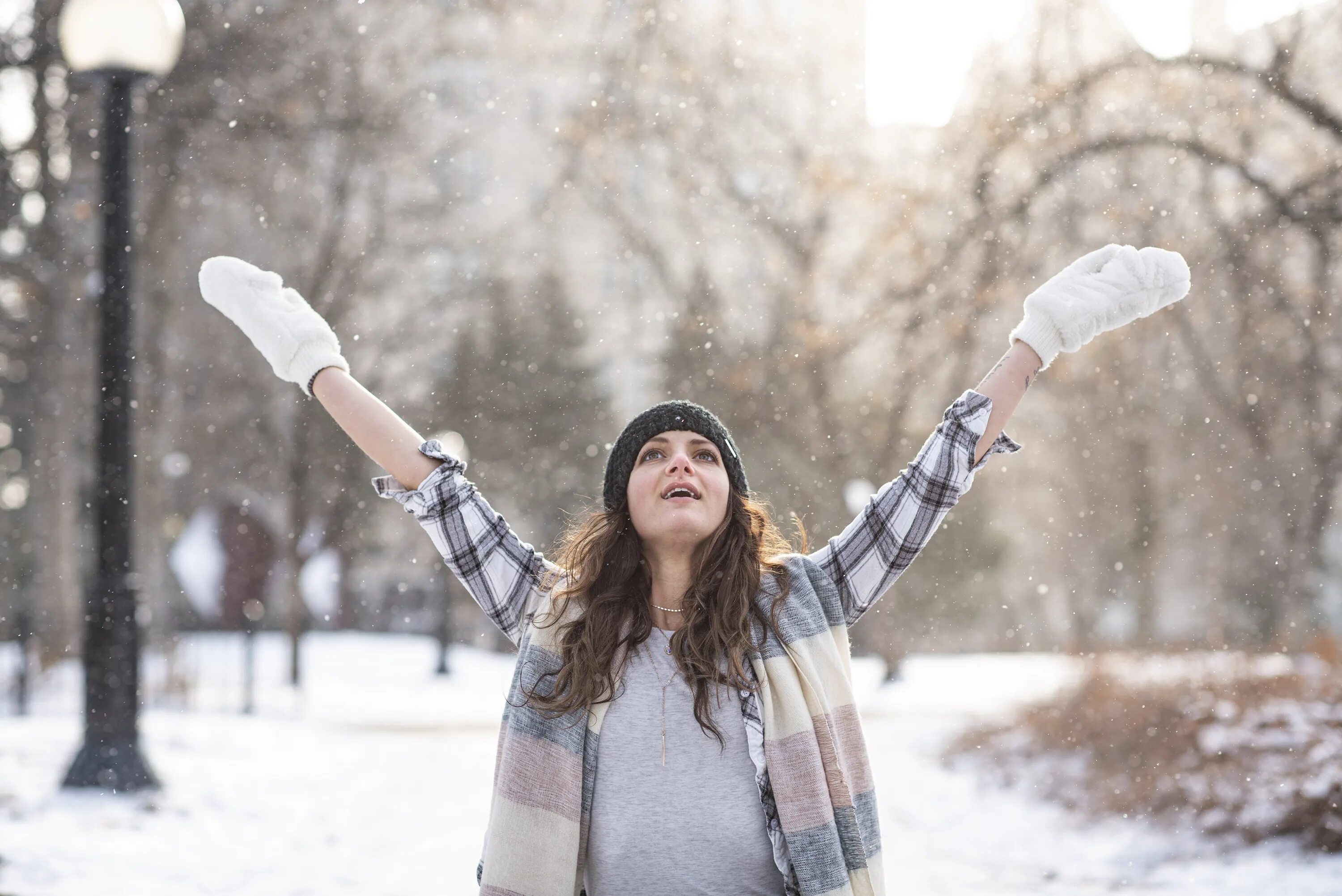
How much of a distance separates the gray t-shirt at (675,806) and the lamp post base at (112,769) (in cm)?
491

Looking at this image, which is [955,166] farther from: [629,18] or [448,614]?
[448,614]

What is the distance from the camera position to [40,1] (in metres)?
11.2

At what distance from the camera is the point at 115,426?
631 centimetres

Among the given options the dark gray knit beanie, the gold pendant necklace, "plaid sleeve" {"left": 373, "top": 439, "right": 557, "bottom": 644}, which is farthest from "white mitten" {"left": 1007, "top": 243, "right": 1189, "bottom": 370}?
"plaid sleeve" {"left": 373, "top": 439, "right": 557, "bottom": 644}

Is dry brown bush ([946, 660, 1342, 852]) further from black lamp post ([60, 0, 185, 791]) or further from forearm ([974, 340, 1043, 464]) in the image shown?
black lamp post ([60, 0, 185, 791])

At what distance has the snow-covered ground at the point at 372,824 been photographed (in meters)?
5.19

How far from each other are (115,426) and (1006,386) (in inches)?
212

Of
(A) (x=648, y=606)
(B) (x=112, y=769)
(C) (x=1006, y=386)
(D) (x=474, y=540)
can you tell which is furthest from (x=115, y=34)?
(C) (x=1006, y=386)

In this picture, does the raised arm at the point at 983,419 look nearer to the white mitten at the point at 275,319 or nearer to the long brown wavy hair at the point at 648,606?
the long brown wavy hair at the point at 648,606

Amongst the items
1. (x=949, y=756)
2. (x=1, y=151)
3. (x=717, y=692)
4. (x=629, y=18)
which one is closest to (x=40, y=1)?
(x=1, y=151)

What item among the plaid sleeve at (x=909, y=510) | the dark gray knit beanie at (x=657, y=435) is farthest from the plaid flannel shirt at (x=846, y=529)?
the dark gray knit beanie at (x=657, y=435)

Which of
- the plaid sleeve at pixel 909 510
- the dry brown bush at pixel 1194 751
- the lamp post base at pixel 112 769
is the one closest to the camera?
the plaid sleeve at pixel 909 510

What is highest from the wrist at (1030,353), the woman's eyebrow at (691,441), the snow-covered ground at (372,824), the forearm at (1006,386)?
the wrist at (1030,353)

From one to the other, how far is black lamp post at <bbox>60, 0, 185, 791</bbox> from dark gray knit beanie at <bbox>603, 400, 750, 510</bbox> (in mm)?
4728
